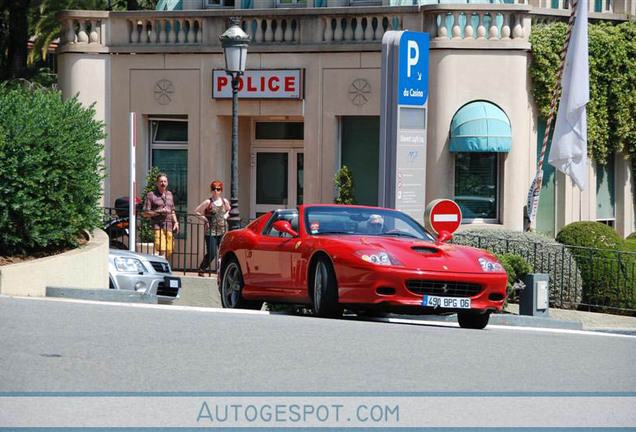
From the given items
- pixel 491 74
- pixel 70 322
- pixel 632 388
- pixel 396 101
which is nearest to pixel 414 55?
pixel 396 101

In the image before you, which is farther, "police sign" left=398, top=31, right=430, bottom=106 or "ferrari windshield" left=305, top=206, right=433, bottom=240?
"police sign" left=398, top=31, right=430, bottom=106

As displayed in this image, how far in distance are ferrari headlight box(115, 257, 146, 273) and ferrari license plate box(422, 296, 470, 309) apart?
597cm

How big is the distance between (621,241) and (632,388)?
49.5 feet

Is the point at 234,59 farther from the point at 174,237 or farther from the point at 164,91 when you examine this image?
the point at 174,237

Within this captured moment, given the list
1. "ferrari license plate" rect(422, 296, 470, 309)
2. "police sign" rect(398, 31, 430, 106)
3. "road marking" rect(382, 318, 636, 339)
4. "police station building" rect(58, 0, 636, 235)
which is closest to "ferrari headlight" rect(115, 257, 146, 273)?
"road marking" rect(382, 318, 636, 339)

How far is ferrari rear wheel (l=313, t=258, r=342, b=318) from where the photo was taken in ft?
44.0

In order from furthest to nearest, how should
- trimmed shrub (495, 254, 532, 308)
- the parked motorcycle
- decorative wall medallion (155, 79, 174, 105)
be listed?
decorative wall medallion (155, 79, 174, 105) < the parked motorcycle < trimmed shrub (495, 254, 532, 308)

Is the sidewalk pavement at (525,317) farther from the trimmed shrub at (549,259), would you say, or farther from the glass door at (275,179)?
the glass door at (275,179)

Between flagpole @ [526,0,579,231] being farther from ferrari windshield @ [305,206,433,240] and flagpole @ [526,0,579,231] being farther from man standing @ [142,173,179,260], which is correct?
ferrari windshield @ [305,206,433,240]

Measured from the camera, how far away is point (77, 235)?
54.4 feet

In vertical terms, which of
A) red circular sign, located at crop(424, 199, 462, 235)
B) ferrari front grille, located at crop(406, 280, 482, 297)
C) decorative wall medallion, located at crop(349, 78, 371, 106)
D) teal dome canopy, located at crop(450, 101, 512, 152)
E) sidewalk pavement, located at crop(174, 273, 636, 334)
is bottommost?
sidewalk pavement, located at crop(174, 273, 636, 334)

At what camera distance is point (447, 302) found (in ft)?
43.3

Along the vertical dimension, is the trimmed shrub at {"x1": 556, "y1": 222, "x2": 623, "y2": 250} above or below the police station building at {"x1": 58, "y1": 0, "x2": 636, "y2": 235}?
below

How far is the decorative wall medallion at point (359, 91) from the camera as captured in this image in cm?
2597
